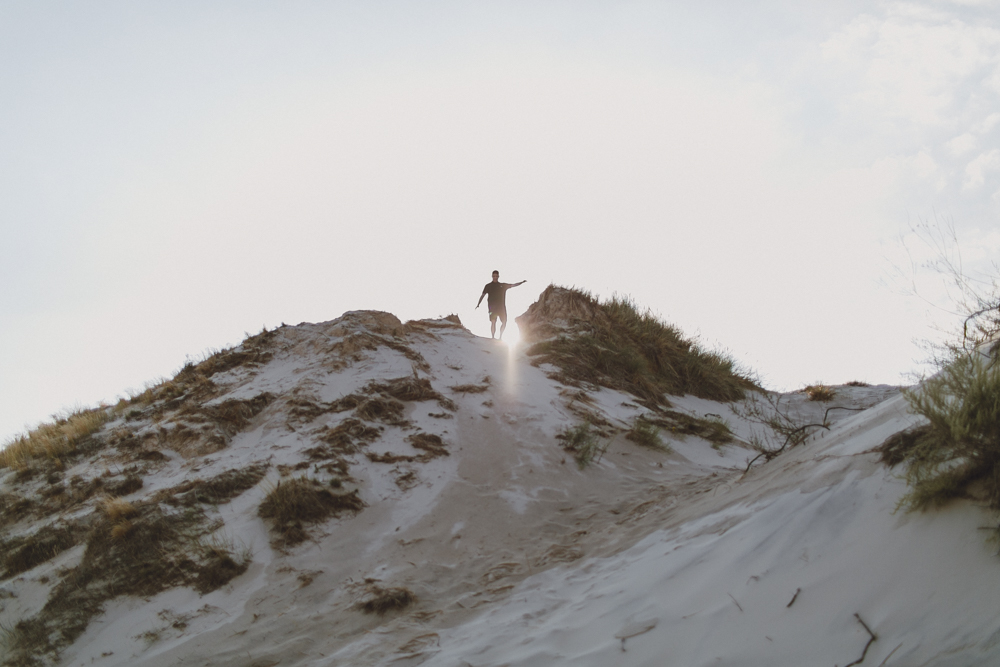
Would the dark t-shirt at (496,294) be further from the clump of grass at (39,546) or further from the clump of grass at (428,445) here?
the clump of grass at (39,546)

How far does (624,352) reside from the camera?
10.2m

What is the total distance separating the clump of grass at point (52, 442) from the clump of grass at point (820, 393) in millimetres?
11533

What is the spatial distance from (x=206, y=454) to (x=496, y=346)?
16.7 ft

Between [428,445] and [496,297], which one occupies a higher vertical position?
[496,297]

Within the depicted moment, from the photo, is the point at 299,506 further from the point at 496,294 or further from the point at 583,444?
the point at 496,294

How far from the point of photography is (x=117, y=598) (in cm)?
471

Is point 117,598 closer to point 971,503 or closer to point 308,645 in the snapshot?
point 308,645

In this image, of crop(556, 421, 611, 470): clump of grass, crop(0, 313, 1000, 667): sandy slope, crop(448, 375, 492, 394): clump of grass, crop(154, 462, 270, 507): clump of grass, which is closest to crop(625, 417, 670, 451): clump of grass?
crop(0, 313, 1000, 667): sandy slope

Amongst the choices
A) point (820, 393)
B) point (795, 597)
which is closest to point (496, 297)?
point (820, 393)

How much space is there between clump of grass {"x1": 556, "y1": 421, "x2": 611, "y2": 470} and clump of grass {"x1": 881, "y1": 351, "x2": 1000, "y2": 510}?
4.11m

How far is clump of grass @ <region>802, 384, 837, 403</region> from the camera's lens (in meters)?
10.8

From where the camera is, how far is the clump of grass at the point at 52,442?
7.06 meters

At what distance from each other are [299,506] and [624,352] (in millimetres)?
6357

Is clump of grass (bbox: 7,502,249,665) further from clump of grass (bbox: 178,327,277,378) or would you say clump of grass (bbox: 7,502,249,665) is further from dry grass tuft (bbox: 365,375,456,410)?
clump of grass (bbox: 178,327,277,378)
